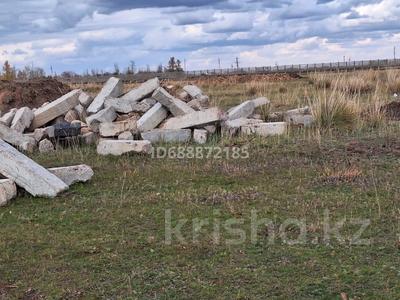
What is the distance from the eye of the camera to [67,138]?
35.1 ft

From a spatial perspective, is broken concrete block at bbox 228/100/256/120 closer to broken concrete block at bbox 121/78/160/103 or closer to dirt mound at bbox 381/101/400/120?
broken concrete block at bbox 121/78/160/103

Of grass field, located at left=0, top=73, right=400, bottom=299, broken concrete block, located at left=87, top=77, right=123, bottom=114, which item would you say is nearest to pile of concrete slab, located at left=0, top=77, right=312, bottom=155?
broken concrete block, located at left=87, top=77, right=123, bottom=114

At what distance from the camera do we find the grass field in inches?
168

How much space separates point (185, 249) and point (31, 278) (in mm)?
1323

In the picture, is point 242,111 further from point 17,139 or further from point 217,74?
point 217,74

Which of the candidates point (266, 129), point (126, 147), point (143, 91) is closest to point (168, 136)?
point (126, 147)

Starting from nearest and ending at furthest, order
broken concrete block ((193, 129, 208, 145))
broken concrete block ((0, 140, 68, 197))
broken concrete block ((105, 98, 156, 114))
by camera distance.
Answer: broken concrete block ((0, 140, 68, 197)) → broken concrete block ((193, 129, 208, 145)) → broken concrete block ((105, 98, 156, 114))

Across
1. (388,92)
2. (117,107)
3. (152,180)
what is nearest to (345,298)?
(152,180)

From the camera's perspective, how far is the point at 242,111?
1227 cm

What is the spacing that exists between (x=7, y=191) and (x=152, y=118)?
15.8ft

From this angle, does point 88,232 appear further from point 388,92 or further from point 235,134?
point 388,92

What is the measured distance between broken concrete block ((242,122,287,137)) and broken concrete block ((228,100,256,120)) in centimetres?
72

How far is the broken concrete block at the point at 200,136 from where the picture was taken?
10.7 meters

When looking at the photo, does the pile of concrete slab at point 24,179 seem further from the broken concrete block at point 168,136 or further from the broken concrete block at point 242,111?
the broken concrete block at point 242,111
